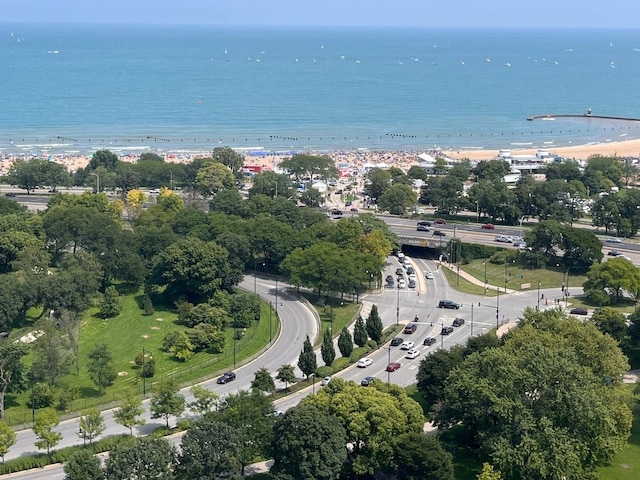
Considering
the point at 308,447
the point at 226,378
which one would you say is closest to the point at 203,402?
the point at 226,378

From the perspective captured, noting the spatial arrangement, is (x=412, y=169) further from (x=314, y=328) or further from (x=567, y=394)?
(x=567, y=394)

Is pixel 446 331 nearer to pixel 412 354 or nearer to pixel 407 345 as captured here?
pixel 407 345

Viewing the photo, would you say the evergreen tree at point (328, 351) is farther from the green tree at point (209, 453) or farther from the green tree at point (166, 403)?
the green tree at point (209, 453)

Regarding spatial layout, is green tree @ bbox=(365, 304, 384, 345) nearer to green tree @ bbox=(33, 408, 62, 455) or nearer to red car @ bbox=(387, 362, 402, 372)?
red car @ bbox=(387, 362, 402, 372)

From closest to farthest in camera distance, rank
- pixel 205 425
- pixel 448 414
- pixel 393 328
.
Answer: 1. pixel 205 425
2. pixel 448 414
3. pixel 393 328

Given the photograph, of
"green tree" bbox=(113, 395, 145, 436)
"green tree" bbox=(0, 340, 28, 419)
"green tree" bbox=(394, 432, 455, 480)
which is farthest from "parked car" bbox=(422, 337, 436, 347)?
"green tree" bbox=(0, 340, 28, 419)

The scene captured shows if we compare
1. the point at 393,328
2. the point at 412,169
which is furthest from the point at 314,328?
the point at 412,169
